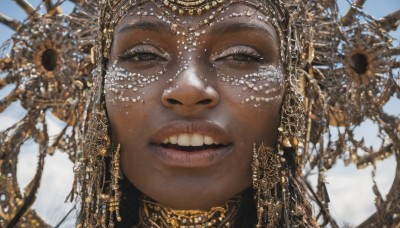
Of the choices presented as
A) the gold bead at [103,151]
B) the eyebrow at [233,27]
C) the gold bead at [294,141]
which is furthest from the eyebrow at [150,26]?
the gold bead at [294,141]

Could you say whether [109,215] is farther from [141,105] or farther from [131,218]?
[141,105]

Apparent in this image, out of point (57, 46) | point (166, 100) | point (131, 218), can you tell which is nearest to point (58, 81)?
point (57, 46)

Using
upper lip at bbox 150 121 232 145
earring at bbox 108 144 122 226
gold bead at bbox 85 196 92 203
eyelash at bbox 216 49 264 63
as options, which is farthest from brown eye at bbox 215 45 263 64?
gold bead at bbox 85 196 92 203

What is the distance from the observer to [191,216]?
2.31 metres

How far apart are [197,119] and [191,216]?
426 millimetres

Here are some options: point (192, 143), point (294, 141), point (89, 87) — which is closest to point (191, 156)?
point (192, 143)

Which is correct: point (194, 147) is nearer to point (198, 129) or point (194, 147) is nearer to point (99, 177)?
point (198, 129)

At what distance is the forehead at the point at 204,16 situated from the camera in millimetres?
2229

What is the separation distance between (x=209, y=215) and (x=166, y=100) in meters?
0.51

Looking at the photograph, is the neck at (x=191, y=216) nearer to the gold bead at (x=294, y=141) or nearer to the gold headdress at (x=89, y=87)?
the gold bead at (x=294, y=141)

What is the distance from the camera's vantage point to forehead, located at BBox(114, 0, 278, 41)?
2.23 m

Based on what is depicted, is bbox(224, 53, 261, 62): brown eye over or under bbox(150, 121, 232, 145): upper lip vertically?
over

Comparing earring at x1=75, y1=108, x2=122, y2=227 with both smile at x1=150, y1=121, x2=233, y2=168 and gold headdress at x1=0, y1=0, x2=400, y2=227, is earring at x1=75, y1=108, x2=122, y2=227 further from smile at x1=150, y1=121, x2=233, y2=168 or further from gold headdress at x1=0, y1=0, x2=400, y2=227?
gold headdress at x1=0, y1=0, x2=400, y2=227

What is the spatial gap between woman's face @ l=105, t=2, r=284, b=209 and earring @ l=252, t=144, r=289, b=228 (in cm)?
4
